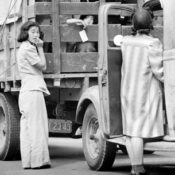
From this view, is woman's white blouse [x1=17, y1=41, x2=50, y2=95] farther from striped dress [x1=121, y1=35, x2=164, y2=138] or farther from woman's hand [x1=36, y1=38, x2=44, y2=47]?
striped dress [x1=121, y1=35, x2=164, y2=138]

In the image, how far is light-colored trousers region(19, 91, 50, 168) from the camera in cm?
859

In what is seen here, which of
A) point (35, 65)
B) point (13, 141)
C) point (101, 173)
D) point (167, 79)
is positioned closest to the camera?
point (167, 79)

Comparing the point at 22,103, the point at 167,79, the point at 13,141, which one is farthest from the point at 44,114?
the point at 167,79

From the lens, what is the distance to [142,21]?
23.3 ft

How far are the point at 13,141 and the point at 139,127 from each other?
308 cm

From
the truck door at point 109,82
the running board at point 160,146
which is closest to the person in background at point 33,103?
the truck door at point 109,82

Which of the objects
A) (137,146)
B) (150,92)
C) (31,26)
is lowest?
(137,146)

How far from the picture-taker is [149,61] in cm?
694

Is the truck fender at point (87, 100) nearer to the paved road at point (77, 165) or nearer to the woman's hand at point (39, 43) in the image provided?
the paved road at point (77, 165)

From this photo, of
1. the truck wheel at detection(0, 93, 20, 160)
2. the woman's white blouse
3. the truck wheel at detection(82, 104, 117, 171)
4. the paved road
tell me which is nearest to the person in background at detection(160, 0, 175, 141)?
the truck wheel at detection(82, 104, 117, 171)

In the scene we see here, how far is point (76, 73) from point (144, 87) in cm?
203

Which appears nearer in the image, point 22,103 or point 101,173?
point 101,173

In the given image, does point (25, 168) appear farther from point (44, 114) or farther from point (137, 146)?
point (137, 146)

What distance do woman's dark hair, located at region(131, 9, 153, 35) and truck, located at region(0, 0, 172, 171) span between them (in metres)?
0.43
